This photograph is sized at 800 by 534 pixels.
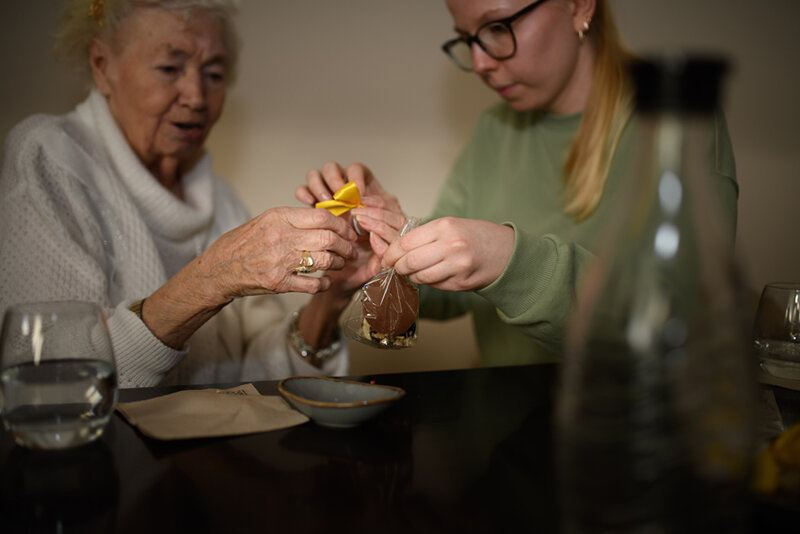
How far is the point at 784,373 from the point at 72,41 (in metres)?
1.88

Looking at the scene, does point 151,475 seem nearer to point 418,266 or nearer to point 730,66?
point 418,266

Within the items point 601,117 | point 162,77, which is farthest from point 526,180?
point 162,77

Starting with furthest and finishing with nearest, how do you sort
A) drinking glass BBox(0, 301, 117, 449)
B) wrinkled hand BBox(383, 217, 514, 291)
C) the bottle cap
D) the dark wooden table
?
wrinkled hand BBox(383, 217, 514, 291) → drinking glass BBox(0, 301, 117, 449) → the dark wooden table → the bottle cap

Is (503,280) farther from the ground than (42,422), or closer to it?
farther from the ground

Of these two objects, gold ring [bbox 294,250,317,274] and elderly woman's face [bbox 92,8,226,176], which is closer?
gold ring [bbox 294,250,317,274]

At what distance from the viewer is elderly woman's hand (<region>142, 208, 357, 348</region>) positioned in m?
1.10

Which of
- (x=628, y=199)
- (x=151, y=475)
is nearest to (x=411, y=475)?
(x=151, y=475)

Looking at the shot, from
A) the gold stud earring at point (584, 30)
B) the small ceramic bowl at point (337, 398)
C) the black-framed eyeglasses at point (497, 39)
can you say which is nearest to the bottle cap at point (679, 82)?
the small ceramic bowl at point (337, 398)

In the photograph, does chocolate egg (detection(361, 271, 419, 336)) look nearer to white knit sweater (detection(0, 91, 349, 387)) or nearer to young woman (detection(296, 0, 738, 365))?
young woman (detection(296, 0, 738, 365))

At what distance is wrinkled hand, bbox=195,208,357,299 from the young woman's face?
626 millimetres

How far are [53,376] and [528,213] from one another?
1301mm

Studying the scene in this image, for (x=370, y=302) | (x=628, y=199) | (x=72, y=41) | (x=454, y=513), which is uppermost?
(x=72, y=41)

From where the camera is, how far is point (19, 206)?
1.28 m

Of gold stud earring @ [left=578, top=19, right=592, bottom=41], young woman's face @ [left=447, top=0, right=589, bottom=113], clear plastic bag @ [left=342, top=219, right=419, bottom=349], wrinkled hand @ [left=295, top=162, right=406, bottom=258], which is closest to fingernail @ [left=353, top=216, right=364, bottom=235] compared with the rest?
wrinkled hand @ [left=295, top=162, right=406, bottom=258]
